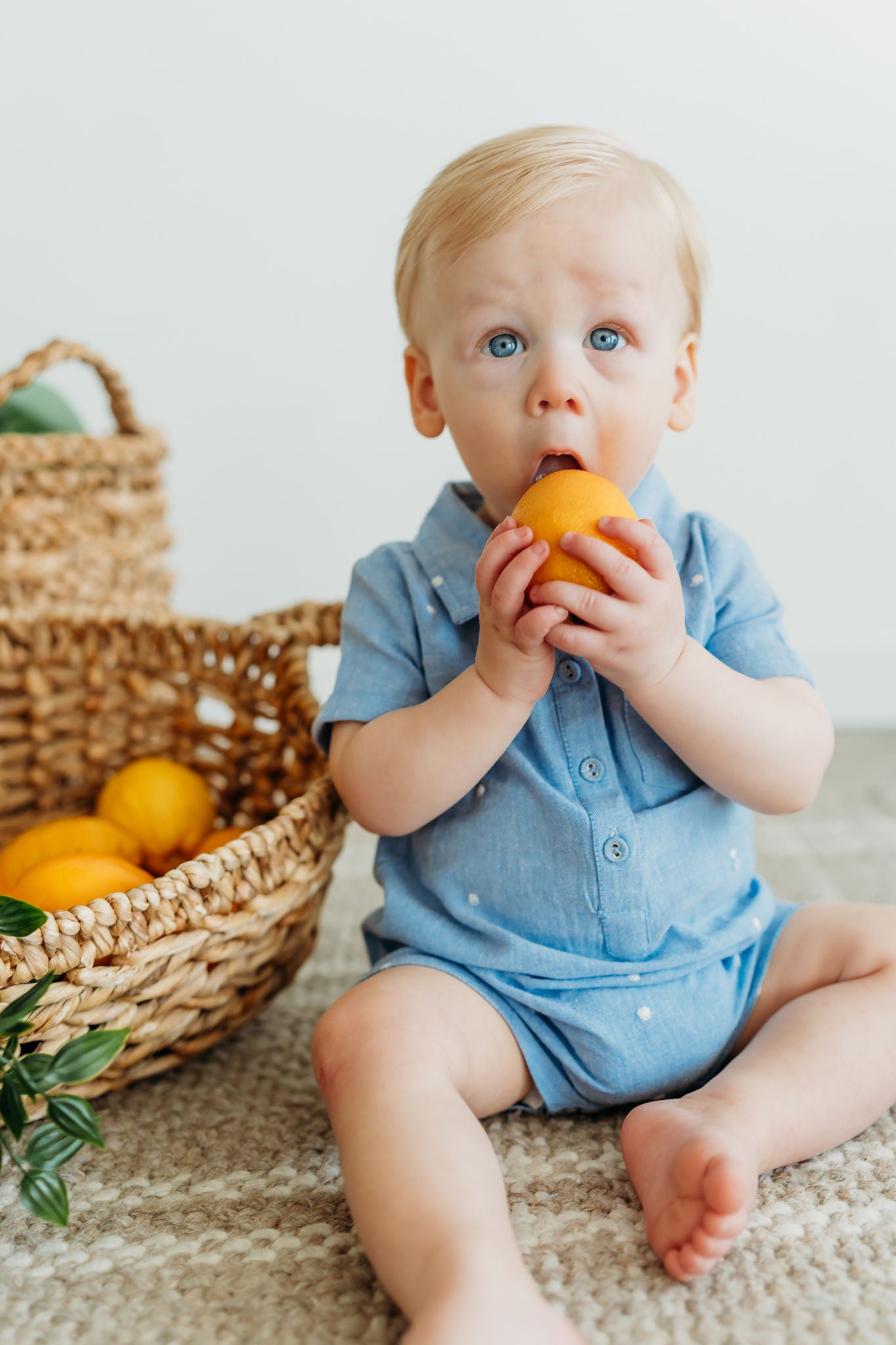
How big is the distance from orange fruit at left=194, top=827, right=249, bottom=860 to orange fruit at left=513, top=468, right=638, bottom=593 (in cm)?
40

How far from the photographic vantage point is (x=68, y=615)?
3.88 ft

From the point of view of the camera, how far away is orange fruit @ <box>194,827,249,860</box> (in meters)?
1.01

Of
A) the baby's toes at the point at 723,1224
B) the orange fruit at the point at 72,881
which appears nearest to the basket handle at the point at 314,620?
the orange fruit at the point at 72,881

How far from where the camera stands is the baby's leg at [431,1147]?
22.2 inches

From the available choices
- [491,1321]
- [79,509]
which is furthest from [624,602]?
[79,509]

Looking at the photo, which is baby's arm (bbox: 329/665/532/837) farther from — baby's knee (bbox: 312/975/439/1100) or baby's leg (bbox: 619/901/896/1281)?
baby's leg (bbox: 619/901/896/1281)

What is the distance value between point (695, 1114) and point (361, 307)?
161 centimetres

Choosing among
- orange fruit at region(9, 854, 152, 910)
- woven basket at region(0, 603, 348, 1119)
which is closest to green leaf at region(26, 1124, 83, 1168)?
woven basket at region(0, 603, 348, 1119)

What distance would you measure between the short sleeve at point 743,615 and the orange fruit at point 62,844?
1.76 ft

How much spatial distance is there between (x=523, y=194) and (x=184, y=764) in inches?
25.7

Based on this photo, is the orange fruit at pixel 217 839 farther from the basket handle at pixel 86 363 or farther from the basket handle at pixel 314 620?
the basket handle at pixel 86 363

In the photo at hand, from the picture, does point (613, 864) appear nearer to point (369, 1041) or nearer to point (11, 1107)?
point (369, 1041)

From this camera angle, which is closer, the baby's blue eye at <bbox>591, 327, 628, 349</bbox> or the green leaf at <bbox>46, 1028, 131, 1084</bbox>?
the green leaf at <bbox>46, 1028, 131, 1084</bbox>

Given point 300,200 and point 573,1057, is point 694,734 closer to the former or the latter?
point 573,1057
